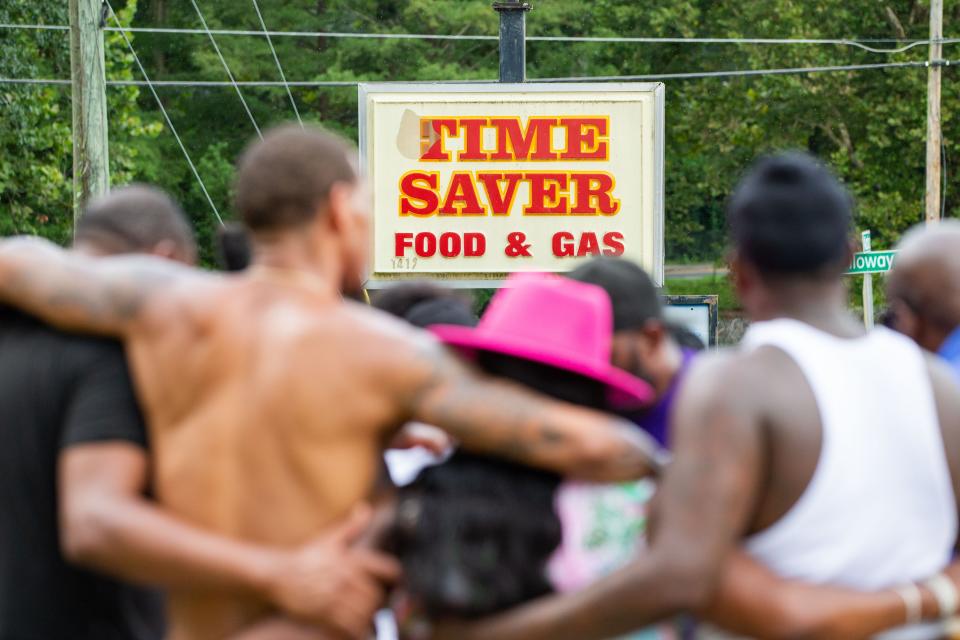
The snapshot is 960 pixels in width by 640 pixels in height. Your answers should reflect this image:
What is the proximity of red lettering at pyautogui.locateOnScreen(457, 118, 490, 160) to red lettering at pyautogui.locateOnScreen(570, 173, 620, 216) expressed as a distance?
3.96ft

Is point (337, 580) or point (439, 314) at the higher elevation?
point (439, 314)

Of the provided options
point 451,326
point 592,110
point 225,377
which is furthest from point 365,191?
point 592,110

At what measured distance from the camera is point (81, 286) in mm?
2998

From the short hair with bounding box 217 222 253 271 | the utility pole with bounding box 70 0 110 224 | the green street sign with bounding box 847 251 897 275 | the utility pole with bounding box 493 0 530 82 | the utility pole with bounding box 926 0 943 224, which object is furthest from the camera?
the utility pole with bounding box 926 0 943 224

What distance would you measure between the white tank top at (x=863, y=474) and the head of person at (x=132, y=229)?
1.50 metres

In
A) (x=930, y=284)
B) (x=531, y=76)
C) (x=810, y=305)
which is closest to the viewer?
(x=810, y=305)

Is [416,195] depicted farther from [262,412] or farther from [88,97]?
[262,412]

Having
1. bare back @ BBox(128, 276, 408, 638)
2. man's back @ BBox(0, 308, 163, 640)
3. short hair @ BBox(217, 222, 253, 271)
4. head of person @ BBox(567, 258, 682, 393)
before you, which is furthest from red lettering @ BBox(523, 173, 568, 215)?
bare back @ BBox(128, 276, 408, 638)

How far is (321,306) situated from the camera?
112 inches

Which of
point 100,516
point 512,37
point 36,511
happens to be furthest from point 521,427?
point 512,37

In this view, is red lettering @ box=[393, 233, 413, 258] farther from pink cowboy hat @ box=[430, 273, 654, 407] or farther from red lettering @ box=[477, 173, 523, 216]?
pink cowboy hat @ box=[430, 273, 654, 407]

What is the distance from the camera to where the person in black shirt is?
273cm

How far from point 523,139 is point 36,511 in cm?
1520

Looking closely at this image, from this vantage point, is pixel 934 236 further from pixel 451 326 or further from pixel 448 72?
pixel 448 72
